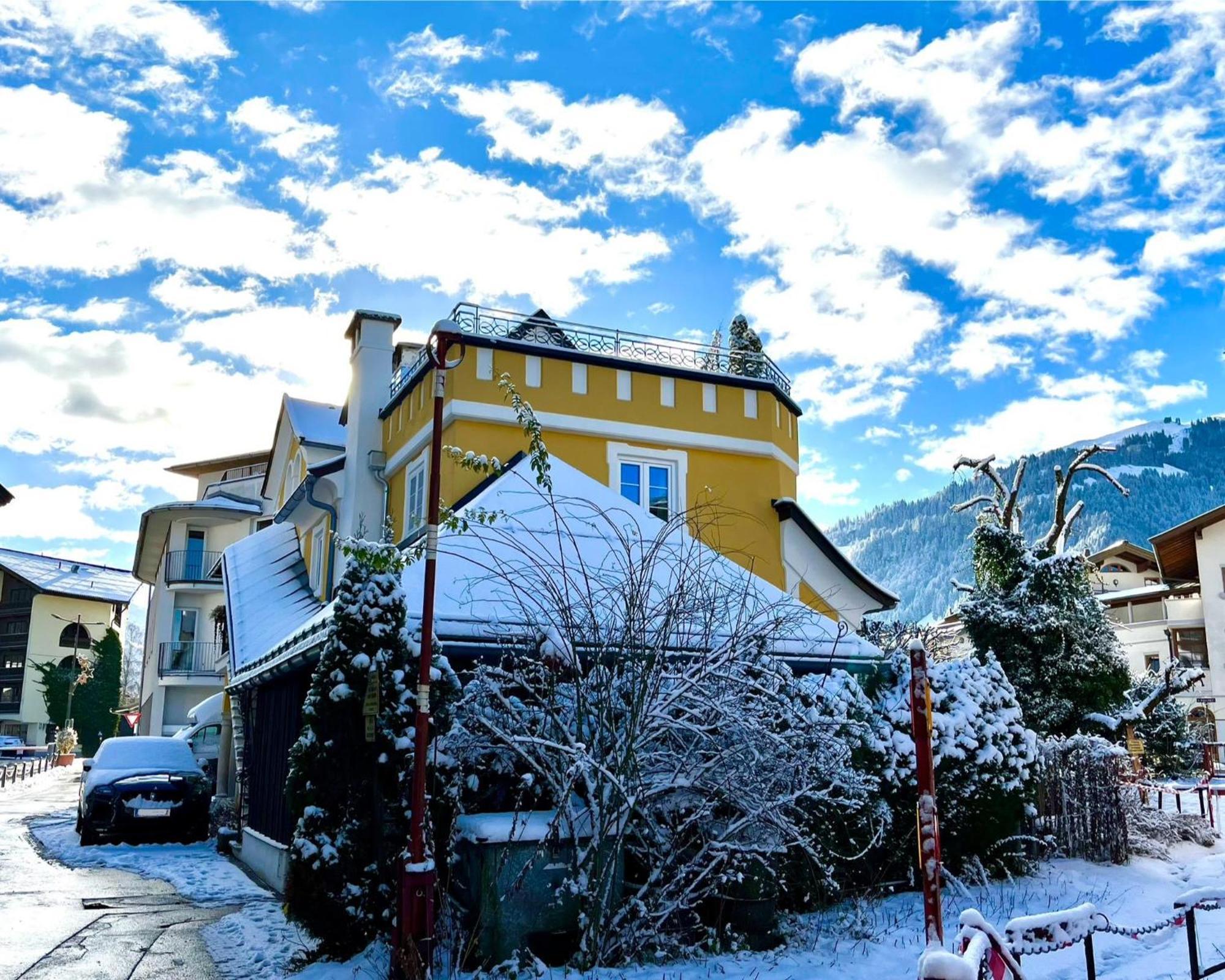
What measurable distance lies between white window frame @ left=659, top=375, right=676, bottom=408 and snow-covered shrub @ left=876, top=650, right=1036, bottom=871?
25.7 feet

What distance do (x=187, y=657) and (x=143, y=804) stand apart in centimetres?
2580

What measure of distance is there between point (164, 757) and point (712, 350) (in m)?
11.8

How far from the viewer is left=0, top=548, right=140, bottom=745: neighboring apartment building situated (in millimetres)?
65750

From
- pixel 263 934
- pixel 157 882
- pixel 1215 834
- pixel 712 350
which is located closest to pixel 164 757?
pixel 157 882

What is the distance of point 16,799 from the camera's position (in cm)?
2567

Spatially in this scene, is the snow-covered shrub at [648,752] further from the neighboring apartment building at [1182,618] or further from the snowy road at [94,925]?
the neighboring apartment building at [1182,618]

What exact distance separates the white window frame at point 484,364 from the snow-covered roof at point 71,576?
191 ft

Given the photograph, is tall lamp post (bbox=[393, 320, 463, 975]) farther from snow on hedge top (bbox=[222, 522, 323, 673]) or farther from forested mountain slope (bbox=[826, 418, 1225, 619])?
forested mountain slope (bbox=[826, 418, 1225, 619])

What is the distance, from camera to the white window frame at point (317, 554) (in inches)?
705

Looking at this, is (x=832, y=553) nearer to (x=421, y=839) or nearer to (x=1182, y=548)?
(x=421, y=839)

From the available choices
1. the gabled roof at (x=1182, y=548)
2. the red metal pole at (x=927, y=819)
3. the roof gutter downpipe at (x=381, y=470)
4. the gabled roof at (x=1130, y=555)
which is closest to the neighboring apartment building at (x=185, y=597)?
the roof gutter downpipe at (x=381, y=470)

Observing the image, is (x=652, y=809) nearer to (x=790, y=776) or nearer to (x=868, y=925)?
(x=790, y=776)

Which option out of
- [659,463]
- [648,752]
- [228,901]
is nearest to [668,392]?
[659,463]

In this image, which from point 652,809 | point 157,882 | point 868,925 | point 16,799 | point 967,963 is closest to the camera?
point 967,963
